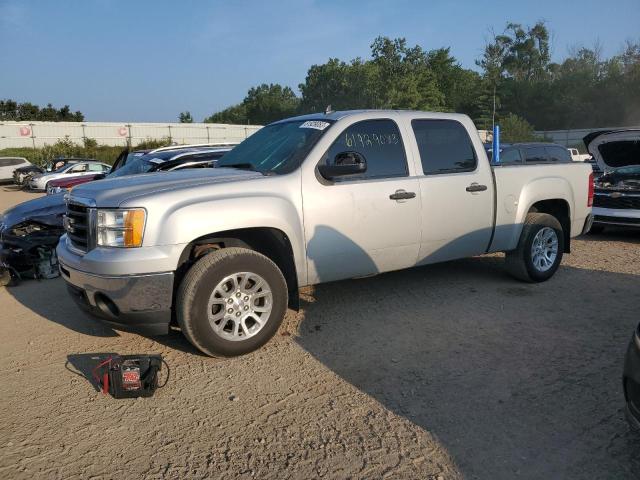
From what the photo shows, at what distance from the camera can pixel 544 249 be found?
607 centimetres

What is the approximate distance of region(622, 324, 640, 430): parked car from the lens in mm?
2527

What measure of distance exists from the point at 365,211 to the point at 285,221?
0.78m

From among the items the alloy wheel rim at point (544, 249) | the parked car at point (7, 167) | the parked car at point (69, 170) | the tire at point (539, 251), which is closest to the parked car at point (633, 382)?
the tire at point (539, 251)

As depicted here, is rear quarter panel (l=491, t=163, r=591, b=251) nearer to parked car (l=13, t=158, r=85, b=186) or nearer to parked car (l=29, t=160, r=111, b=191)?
parked car (l=29, t=160, r=111, b=191)

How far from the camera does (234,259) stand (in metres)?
3.93

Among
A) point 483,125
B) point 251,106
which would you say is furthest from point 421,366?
point 251,106

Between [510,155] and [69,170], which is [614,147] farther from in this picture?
[69,170]

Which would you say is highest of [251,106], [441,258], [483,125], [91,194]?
[251,106]

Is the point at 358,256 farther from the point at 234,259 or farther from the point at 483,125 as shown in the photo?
the point at 483,125

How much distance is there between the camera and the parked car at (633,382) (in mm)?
2527

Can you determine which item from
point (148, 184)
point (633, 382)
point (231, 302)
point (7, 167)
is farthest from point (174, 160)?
point (7, 167)

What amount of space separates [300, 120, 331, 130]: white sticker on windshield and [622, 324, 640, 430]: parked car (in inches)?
116

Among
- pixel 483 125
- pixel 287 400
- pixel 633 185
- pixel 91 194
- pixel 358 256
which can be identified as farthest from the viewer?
pixel 483 125

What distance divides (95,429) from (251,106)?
9855 cm
